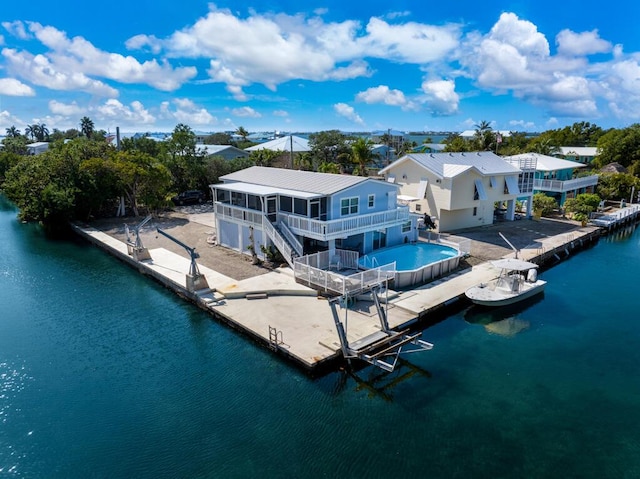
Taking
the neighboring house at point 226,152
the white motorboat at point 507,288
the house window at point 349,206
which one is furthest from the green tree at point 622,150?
the house window at point 349,206

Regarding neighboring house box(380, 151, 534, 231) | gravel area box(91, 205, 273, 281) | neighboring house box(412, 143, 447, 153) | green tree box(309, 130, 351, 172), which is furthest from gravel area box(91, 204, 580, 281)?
neighboring house box(412, 143, 447, 153)

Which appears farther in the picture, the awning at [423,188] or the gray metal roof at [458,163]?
the awning at [423,188]

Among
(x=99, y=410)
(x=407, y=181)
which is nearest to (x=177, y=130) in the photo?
(x=407, y=181)

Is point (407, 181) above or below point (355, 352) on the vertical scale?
above

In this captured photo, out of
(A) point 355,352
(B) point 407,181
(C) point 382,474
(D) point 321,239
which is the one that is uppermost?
(B) point 407,181

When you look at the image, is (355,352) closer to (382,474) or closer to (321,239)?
(382,474)

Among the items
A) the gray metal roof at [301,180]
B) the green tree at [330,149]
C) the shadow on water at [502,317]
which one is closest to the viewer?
the shadow on water at [502,317]

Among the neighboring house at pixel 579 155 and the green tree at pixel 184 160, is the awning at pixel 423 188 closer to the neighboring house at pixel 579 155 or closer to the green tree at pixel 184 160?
the green tree at pixel 184 160
